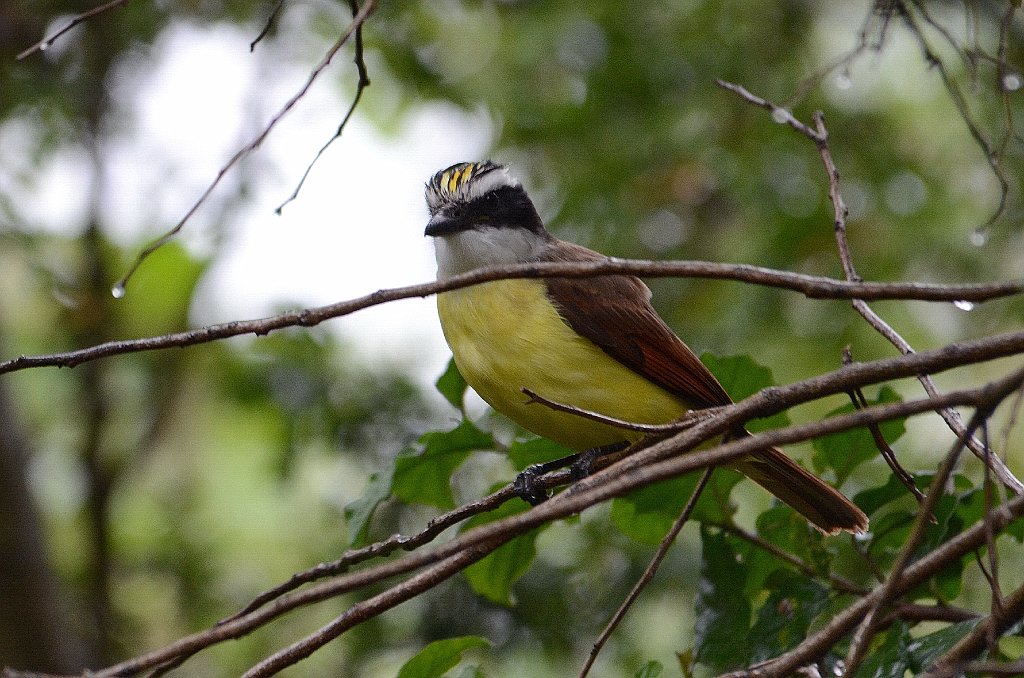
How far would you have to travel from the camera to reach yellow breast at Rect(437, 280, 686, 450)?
9.61ft

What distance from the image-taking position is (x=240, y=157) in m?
2.09

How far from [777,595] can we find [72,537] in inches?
165

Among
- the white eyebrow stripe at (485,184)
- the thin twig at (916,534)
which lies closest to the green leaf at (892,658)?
the thin twig at (916,534)

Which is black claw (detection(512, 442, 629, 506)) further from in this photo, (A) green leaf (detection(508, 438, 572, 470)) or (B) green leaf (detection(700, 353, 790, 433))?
(B) green leaf (detection(700, 353, 790, 433))

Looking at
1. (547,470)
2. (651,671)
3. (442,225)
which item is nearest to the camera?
(651,671)

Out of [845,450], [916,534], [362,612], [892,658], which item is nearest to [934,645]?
[892,658]

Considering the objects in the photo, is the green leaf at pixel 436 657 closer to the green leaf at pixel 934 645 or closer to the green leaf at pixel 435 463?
the green leaf at pixel 435 463

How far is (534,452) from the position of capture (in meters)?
2.86

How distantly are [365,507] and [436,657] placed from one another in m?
0.47

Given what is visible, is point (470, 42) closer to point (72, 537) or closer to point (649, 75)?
point (649, 75)

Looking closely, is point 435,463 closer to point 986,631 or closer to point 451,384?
point 451,384

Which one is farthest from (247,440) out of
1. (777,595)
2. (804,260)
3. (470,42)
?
(777,595)

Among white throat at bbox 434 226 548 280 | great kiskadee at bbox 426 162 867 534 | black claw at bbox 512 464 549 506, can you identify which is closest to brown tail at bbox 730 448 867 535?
great kiskadee at bbox 426 162 867 534

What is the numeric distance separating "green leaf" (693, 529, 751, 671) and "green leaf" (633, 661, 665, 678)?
27 centimetres
